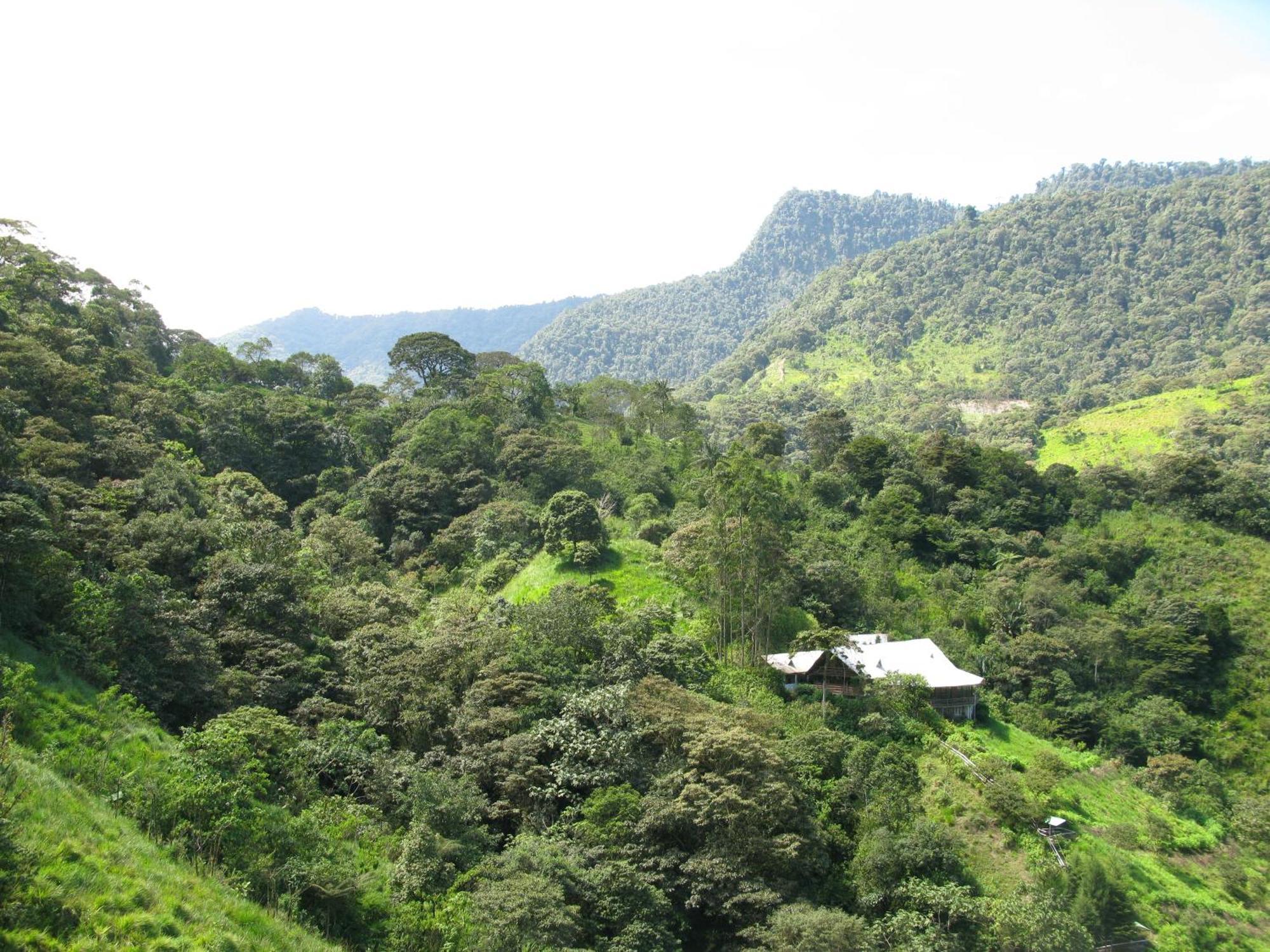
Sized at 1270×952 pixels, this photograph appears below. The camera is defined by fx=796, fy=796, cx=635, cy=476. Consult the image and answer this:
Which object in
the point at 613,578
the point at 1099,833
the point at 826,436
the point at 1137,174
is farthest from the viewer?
the point at 1137,174

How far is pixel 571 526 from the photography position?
3184 centimetres

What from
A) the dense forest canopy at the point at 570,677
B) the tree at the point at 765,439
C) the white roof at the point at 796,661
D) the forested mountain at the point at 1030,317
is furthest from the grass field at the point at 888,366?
the white roof at the point at 796,661

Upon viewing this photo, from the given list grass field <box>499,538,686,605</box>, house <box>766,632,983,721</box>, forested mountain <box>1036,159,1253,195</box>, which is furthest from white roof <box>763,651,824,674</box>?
forested mountain <box>1036,159,1253,195</box>

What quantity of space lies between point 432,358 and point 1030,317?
9470 cm

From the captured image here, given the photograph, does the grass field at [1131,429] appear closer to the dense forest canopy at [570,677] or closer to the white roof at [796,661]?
the dense forest canopy at [570,677]

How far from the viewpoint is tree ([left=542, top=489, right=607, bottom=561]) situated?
3183cm

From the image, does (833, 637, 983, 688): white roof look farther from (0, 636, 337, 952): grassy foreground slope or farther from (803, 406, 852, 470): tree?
(803, 406, 852, 470): tree

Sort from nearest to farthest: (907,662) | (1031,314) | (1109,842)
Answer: (1109,842) → (907,662) → (1031,314)

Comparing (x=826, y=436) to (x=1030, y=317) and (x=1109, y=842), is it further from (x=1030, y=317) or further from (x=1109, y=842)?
(x=1030, y=317)

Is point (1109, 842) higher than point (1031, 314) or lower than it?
lower

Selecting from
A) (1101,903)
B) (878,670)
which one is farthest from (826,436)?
(1101,903)

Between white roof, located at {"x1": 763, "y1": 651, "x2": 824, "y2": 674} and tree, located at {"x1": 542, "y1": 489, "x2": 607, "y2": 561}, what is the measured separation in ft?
28.5

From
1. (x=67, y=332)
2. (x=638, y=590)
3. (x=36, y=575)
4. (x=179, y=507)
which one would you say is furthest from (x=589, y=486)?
(x=36, y=575)

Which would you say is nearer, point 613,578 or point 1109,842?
point 1109,842
